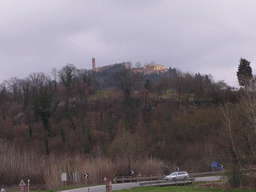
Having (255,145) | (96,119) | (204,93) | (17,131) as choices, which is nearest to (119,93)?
(96,119)

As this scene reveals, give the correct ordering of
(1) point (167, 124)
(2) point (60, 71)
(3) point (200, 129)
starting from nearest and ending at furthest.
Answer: (3) point (200, 129) → (1) point (167, 124) → (2) point (60, 71)

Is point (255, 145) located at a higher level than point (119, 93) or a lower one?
lower

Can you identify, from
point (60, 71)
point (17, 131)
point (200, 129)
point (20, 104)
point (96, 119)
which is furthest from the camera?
point (20, 104)

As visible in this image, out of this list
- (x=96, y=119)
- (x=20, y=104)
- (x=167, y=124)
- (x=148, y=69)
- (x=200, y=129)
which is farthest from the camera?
(x=148, y=69)

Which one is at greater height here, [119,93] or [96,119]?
[119,93]

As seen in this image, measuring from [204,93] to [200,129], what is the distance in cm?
2189

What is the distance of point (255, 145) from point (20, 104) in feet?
264

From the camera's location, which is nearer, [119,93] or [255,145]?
[255,145]

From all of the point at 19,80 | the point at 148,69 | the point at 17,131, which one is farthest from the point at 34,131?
the point at 148,69

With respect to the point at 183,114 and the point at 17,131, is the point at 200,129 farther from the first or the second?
the point at 17,131

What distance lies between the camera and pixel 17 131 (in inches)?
3002

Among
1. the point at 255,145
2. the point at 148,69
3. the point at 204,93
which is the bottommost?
the point at 255,145

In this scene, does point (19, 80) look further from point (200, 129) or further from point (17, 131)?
point (200, 129)

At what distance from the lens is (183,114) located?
227ft
